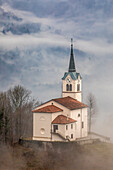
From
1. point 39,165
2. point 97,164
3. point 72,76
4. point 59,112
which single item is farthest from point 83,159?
point 72,76

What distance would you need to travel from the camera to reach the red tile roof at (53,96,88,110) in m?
40.8

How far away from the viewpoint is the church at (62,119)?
127 feet

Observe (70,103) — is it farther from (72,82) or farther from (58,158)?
(58,158)

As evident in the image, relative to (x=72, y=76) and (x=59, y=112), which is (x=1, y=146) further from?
(x=72, y=76)

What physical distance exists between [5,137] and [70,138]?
23.0 ft

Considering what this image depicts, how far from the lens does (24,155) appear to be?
35969mm

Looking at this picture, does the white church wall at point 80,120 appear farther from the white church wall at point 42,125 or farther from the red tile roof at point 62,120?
the white church wall at point 42,125

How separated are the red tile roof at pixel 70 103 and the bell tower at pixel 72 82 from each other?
823mm

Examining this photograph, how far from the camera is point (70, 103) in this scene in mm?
41969

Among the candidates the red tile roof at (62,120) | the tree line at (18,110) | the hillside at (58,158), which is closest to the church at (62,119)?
the red tile roof at (62,120)

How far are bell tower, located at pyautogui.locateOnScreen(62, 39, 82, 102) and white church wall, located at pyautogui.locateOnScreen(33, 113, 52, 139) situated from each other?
685 cm

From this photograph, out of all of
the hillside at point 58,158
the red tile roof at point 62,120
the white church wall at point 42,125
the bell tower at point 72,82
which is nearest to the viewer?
the hillside at point 58,158

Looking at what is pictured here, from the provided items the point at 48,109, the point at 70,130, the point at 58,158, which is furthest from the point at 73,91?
the point at 58,158

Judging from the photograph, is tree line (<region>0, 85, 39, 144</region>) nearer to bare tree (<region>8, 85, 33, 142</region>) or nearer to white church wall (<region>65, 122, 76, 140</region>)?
bare tree (<region>8, 85, 33, 142</region>)
